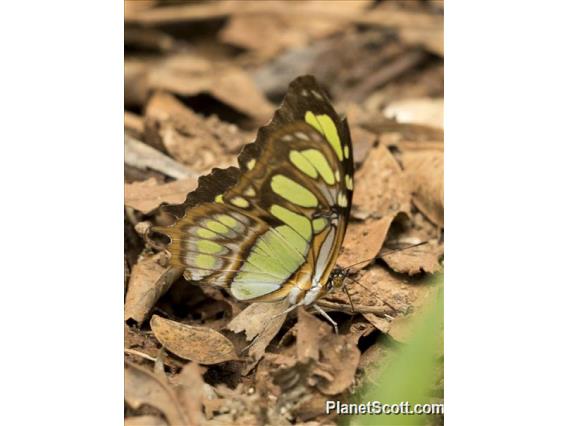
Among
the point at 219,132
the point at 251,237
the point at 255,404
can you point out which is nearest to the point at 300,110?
the point at 251,237

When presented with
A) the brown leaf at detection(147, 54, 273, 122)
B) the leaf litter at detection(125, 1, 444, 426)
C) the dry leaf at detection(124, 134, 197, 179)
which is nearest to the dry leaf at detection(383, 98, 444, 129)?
the leaf litter at detection(125, 1, 444, 426)

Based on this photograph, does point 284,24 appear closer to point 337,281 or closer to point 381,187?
point 381,187

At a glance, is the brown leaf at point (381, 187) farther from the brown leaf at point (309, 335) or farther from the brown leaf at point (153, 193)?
the brown leaf at point (309, 335)

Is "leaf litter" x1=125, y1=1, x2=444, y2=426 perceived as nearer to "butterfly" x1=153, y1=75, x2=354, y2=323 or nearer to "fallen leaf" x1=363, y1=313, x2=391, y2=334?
"fallen leaf" x1=363, y1=313, x2=391, y2=334

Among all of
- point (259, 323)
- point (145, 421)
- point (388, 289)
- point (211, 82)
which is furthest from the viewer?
point (211, 82)

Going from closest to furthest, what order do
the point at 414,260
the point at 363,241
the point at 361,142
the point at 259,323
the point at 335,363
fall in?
the point at 335,363, the point at 259,323, the point at 414,260, the point at 363,241, the point at 361,142

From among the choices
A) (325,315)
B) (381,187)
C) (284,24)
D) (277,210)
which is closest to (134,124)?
(381,187)

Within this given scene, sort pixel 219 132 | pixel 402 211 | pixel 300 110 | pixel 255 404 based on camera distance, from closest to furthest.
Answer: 1. pixel 255 404
2. pixel 300 110
3. pixel 402 211
4. pixel 219 132

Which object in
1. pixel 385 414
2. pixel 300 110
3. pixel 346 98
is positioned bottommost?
pixel 385 414

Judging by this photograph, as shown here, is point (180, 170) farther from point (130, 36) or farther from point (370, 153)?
point (130, 36)
